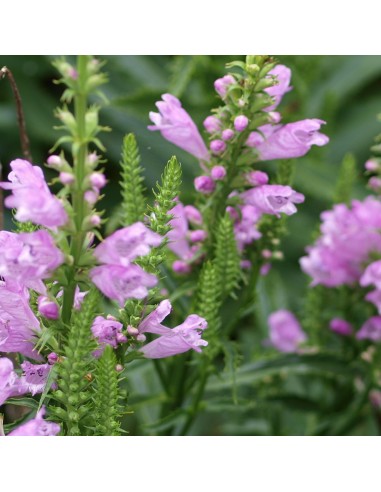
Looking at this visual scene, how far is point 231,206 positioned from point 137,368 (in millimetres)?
432

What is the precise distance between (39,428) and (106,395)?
7cm

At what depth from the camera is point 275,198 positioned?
1.11 metres

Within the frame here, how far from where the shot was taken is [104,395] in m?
0.78

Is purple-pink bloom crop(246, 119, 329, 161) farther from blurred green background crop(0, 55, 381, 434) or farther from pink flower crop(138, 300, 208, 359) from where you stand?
blurred green background crop(0, 55, 381, 434)

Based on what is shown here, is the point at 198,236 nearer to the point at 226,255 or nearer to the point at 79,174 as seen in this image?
the point at 226,255

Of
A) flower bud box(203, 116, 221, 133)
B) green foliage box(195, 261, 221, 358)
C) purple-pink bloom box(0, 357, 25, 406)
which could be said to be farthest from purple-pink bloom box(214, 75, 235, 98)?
purple-pink bloom box(0, 357, 25, 406)

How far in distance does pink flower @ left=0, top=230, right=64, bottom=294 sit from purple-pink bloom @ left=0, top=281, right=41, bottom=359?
89 millimetres

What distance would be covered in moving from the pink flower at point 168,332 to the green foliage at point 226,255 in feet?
0.63

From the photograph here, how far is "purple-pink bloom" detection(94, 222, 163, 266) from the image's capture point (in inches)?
29.7

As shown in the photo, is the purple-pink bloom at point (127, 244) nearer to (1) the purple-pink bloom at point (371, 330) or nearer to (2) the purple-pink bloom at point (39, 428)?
(2) the purple-pink bloom at point (39, 428)

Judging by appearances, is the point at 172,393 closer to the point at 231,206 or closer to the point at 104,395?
the point at 231,206

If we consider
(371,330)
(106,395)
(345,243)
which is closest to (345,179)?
(345,243)

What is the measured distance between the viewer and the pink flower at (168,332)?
0.89 meters

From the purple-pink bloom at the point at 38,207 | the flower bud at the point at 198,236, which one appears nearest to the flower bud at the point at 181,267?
the flower bud at the point at 198,236
